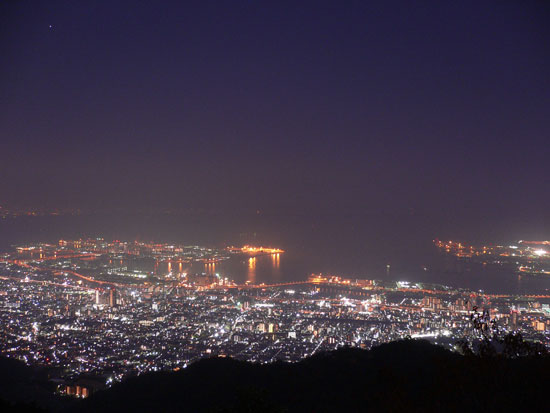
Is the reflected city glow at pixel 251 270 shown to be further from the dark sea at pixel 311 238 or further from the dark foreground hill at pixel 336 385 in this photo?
the dark foreground hill at pixel 336 385

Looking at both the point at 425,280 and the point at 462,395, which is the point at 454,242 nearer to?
the point at 425,280

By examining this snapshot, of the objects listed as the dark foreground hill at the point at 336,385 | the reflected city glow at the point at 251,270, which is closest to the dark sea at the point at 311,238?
the reflected city glow at the point at 251,270

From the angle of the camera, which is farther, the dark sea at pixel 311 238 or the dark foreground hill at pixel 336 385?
the dark sea at pixel 311 238

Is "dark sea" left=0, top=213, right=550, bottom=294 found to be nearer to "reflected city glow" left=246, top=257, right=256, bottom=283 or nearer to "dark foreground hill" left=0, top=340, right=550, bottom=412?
"reflected city glow" left=246, top=257, right=256, bottom=283

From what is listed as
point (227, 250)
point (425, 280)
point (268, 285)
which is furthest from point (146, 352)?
point (227, 250)

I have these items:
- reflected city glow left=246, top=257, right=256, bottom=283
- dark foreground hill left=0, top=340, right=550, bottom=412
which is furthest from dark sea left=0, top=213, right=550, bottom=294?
dark foreground hill left=0, top=340, right=550, bottom=412

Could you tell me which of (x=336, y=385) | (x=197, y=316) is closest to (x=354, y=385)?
(x=336, y=385)
